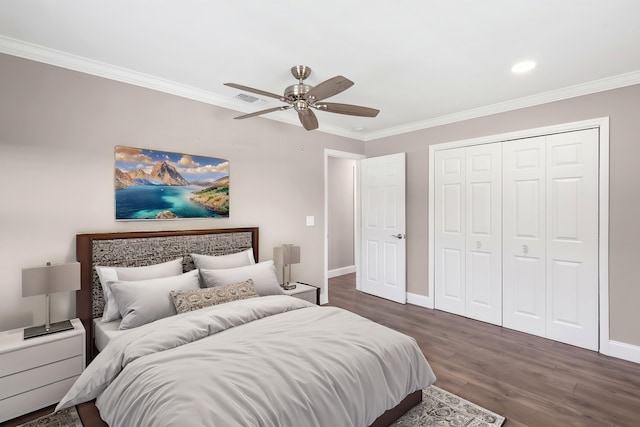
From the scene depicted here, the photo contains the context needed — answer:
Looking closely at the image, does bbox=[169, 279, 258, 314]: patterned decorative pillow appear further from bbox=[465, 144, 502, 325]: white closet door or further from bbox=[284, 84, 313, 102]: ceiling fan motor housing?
bbox=[465, 144, 502, 325]: white closet door

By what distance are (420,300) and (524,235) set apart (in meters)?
1.63

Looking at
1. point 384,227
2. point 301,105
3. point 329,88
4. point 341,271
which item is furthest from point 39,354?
point 341,271

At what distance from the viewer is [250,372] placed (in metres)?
1.55

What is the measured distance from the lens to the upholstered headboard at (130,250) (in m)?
2.56

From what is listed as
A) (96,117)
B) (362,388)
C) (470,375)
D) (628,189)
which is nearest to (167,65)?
(96,117)

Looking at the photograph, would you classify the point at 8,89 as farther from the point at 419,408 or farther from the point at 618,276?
the point at 618,276

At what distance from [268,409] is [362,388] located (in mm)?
574

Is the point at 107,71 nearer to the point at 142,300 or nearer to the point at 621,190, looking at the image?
the point at 142,300

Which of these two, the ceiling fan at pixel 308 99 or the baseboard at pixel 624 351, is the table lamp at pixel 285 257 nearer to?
the ceiling fan at pixel 308 99

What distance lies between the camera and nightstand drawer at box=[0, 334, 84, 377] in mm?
A: 1984

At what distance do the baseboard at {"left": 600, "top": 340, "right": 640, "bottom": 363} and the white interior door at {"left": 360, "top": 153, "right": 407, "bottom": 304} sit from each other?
2.22 m

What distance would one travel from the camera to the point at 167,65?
271 cm

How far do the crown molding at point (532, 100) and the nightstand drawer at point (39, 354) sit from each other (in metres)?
4.33

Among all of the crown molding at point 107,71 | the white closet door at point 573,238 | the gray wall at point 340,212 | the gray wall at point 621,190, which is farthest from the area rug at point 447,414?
the gray wall at point 340,212
